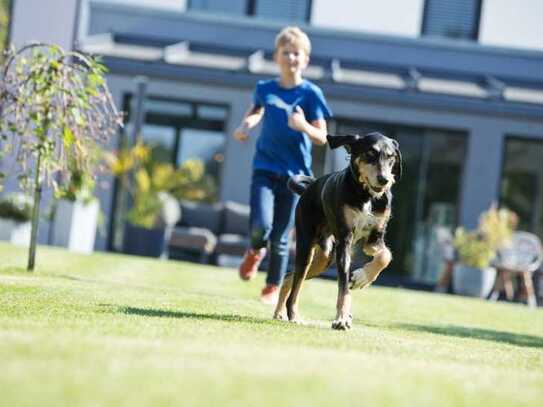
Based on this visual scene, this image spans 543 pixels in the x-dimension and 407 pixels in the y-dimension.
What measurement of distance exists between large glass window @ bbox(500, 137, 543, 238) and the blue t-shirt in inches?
500

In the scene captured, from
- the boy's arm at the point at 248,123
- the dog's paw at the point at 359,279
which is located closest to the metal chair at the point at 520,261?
the boy's arm at the point at 248,123

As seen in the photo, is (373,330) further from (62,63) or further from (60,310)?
(62,63)

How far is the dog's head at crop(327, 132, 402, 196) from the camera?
546 cm

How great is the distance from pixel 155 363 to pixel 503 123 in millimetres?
→ 16359

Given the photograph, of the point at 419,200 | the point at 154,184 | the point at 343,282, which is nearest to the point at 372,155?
the point at 343,282

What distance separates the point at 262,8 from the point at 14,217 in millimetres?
8570

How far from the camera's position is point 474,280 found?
1648cm

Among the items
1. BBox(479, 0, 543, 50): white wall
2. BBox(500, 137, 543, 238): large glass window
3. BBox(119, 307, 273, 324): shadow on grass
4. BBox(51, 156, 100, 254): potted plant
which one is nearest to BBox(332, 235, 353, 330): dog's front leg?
BBox(119, 307, 273, 324): shadow on grass

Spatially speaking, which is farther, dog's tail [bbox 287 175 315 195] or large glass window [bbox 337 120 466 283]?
large glass window [bbox 337 120 466 283]

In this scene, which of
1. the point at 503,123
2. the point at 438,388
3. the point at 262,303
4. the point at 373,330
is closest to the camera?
the point at 438,388

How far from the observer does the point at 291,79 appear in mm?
7375

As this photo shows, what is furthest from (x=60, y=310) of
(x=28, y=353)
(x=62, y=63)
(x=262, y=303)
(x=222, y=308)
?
(x=62, y=63)

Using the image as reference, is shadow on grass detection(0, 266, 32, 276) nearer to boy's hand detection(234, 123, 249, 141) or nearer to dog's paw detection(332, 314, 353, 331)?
boy's hand detection(234, 123, 249, 141)

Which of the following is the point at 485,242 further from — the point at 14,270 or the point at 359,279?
the point at 359,279
